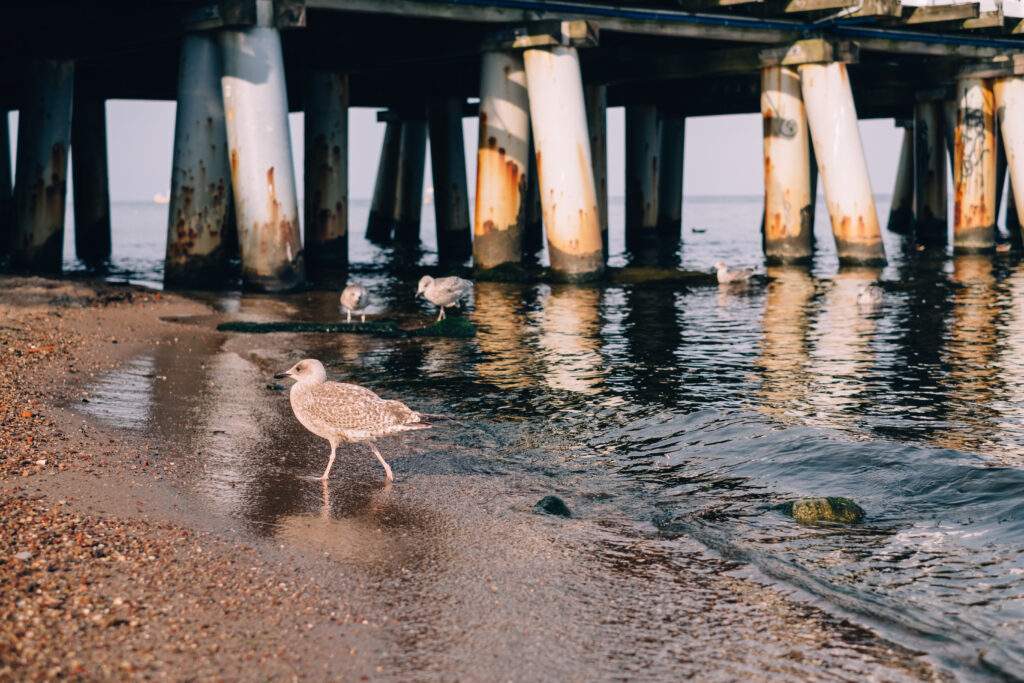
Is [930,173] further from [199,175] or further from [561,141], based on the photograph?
[199,175]

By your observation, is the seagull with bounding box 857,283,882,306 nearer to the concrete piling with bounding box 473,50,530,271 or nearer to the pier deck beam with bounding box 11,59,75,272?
the concrete piling with bounding box 473,50,530,271

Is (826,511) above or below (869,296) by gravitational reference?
below

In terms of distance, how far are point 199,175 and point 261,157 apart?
2611 millimetres

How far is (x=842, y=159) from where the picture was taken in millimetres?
26250

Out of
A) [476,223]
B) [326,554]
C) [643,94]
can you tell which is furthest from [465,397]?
[643,94]

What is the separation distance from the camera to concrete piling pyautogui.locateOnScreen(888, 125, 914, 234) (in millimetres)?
52906

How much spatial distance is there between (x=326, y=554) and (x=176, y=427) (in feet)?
12.0

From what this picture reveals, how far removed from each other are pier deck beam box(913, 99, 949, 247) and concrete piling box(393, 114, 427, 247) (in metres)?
19.2

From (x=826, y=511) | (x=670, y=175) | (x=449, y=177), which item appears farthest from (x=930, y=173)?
(x=826, y=511)

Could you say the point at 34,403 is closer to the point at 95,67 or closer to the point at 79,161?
the point at 95,67

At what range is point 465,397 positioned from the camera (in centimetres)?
1135

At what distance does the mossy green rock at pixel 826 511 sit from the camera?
23.5ft

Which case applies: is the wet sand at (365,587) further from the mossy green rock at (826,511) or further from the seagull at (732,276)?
the seagull at (732,276)

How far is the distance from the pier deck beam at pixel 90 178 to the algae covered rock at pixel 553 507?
29.6m
